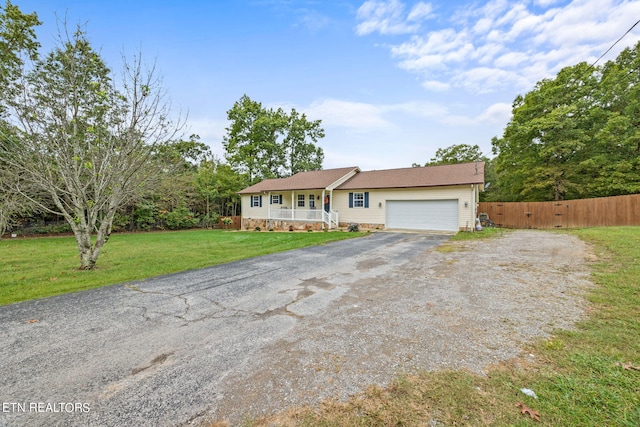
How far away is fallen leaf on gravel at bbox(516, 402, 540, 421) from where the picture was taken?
5.80 ft

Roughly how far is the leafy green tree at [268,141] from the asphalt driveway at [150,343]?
79.8 feet

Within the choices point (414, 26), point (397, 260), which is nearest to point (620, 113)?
point (414, 26)

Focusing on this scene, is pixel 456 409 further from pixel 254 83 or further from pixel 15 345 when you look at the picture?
pixel 254 83

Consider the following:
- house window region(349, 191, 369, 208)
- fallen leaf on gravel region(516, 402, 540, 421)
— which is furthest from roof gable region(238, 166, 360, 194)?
fallen leaf on gravel region(516, 402, 540, 421)

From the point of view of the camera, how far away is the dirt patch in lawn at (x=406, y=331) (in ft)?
7.12

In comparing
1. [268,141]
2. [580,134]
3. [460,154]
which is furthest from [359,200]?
[460,154]

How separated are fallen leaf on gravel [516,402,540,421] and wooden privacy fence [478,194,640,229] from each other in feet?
61.1

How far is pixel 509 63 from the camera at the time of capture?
1190 cm

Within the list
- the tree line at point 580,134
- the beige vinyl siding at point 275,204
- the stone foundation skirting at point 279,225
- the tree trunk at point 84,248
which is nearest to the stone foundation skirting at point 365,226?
the stone foundation skirting at point 279,225

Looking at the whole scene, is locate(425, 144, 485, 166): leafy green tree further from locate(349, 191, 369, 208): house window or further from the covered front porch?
the covered front porch

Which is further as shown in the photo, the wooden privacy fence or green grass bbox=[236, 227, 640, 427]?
the wooden privacy fence

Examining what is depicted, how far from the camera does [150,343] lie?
9.62ft

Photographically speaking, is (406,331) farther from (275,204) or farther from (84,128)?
(275,204)

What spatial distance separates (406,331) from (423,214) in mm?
13508
